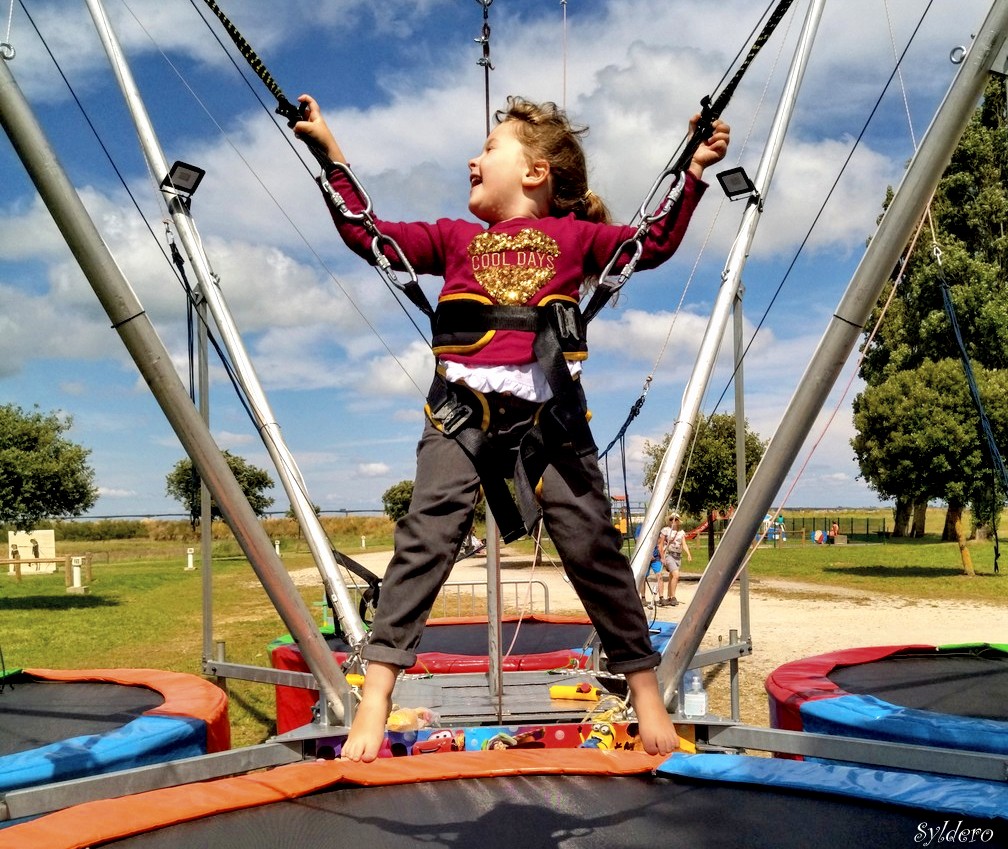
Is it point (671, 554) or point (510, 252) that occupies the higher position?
point (510, 252)

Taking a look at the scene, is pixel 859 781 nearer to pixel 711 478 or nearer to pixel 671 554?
pixel 671 554

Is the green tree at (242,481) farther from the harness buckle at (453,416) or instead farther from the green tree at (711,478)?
the harness buckle at (453,416)

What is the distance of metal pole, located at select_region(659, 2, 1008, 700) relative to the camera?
1681 millimetres

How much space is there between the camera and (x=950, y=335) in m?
16.0

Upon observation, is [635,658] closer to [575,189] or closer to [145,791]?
[575,189]

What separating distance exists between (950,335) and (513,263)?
16507mm

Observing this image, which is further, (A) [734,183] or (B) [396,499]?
(B) [396,499]

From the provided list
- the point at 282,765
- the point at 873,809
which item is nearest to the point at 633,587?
the point at 873,809

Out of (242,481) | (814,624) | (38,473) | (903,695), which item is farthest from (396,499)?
(903,695)

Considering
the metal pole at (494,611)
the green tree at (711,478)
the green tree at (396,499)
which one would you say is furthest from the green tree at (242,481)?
the metal pole at (494,611)

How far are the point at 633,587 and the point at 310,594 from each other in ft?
35.4

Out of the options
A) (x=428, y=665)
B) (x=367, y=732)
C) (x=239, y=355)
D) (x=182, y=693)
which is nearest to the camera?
(x=367, y=732)

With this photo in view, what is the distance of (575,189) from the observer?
5.74ft

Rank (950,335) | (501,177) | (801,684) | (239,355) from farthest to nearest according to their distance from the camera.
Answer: (950,335) → (801,684) → (239,355) → (501,177)
